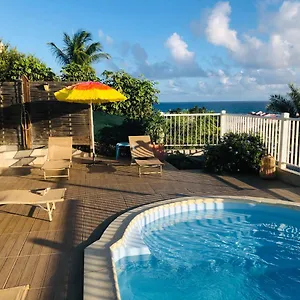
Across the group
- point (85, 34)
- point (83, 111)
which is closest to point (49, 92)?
point (83, 111)

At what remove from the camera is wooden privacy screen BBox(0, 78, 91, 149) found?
10.8 m

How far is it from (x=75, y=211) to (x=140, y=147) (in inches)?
161

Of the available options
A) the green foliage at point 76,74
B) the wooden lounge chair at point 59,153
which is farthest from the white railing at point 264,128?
the green foliage at point 76,74

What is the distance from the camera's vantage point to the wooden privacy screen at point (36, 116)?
10.8 metres

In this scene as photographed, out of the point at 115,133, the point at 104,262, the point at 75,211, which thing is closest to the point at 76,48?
the point at 115,133

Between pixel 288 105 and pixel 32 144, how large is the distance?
43.2ft

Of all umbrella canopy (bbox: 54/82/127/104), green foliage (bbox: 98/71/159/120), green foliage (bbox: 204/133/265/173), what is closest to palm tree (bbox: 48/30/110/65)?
green foliage (bbox: 98/71/159/120)

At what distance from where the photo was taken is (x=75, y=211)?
556 centimetres

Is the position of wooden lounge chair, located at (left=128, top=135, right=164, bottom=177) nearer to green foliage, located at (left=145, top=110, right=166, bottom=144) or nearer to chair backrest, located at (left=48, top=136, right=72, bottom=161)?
green foliage, located at (left=145, top=110, right=166, bottom=144)

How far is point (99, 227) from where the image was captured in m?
4.82

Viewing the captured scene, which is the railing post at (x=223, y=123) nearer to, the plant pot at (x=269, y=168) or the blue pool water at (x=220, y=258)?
the plant pot at (x=269, y=168)

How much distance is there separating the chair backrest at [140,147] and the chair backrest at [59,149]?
171 centimetres

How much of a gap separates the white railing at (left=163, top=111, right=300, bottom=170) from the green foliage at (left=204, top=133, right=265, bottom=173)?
309 millimetres

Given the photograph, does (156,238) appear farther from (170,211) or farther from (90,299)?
(90,299)
